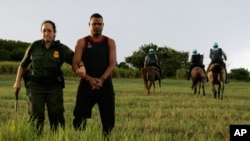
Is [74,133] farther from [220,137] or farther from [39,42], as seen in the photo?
[220,137]

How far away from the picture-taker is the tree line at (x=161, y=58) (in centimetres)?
7281

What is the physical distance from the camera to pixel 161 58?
97562 millimetres

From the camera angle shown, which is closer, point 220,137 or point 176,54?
point 220,137

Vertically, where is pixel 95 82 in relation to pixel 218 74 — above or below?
below

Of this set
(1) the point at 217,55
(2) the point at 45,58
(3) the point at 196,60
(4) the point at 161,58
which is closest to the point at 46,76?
(2) the point at 45,58

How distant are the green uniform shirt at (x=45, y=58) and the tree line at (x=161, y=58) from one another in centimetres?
5720

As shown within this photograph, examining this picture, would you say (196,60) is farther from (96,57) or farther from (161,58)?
(161,58)

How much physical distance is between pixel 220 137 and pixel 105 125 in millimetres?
2351

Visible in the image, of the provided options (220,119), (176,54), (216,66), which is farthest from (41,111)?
(176,54)

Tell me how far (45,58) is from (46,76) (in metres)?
0.27

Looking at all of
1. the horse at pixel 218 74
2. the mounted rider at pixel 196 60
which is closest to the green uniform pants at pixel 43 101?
the horse at pixel 218 74

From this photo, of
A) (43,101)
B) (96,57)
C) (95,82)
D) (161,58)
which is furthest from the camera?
(161,58)

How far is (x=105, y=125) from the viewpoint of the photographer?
8.07 metres

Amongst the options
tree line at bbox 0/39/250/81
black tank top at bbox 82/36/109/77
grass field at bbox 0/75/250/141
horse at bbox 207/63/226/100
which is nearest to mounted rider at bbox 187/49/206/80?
horse at bbox 207/63/226/100
